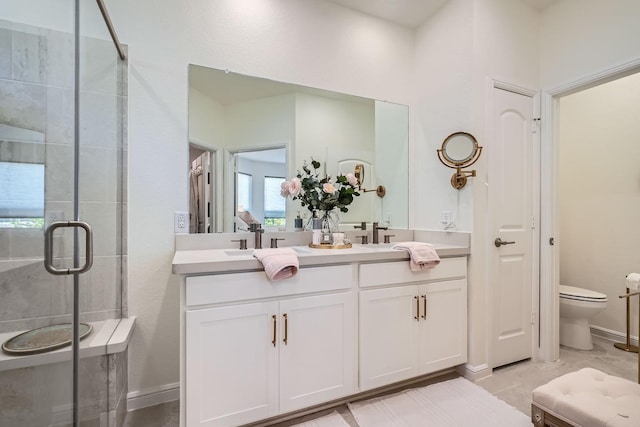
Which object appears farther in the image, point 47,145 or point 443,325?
point 443,325

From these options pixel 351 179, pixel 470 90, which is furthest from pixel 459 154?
pixel 351 179

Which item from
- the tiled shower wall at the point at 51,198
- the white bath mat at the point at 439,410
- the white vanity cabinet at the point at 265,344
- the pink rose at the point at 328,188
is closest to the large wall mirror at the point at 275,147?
the pink rose at the point at 328,188

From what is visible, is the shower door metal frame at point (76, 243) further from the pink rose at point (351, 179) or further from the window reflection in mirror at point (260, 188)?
the pink rose at point (351, 179)

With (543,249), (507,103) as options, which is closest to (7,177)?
(507,103)

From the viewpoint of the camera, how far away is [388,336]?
72.4 inches

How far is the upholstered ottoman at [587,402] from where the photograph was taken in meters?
1.22

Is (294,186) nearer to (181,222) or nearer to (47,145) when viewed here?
(181,222)

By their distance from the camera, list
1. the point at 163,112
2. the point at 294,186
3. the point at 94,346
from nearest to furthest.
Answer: the point at 94,346 → the point at 163,112 → the point at 294,186

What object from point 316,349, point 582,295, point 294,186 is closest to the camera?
A: point 316,349

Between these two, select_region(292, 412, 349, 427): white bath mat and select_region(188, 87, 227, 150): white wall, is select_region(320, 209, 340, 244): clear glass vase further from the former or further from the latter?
select_region(292, 412, 349, 427): white bath mat

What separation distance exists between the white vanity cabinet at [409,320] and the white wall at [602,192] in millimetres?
1838

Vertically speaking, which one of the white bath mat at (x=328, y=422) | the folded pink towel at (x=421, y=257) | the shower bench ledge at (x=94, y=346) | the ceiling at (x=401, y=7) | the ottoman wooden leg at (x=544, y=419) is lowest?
the white bath mat at (x=328, y=422)

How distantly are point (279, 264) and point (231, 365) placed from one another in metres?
0.54

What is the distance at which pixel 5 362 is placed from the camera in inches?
43.8
